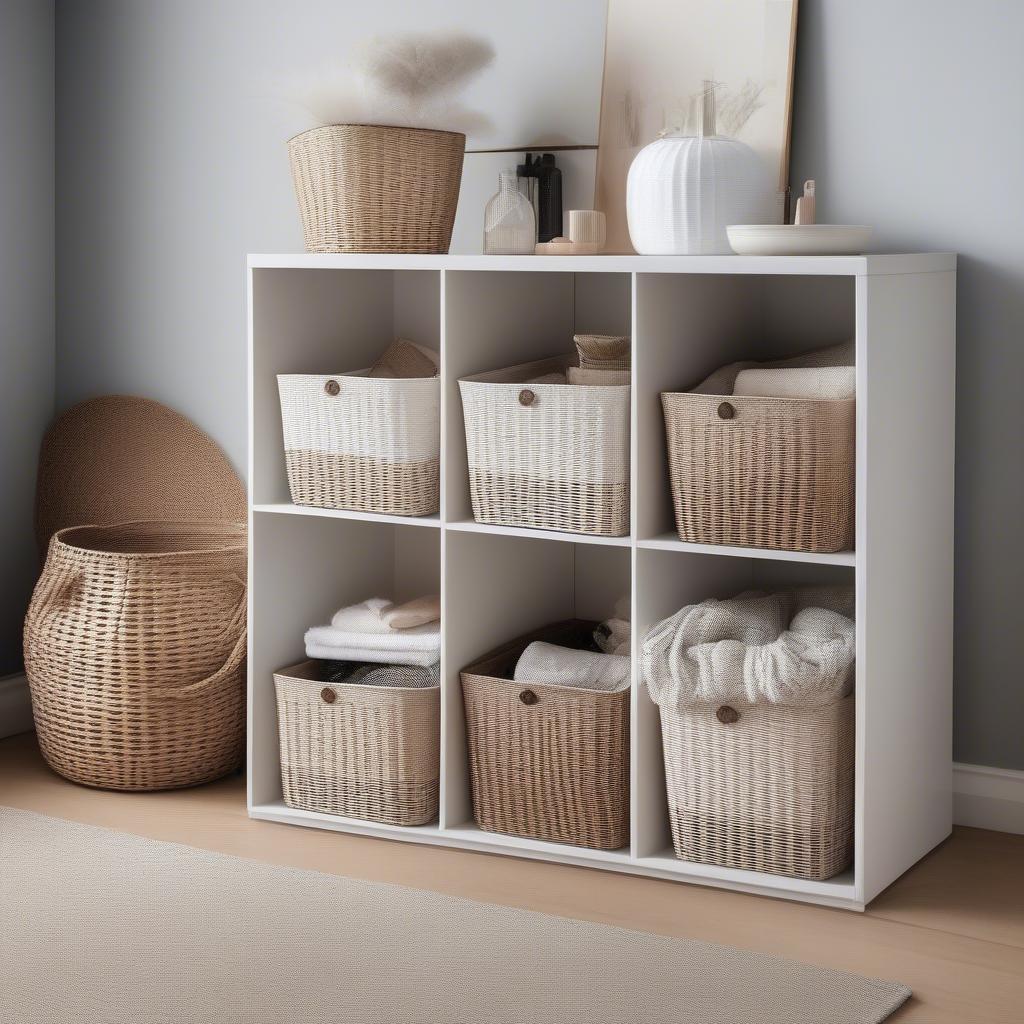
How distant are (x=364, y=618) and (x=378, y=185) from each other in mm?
743

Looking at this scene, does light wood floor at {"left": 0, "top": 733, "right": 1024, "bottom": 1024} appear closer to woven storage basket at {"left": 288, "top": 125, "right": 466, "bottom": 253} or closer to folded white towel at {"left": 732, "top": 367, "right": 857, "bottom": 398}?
folded white towel at {"left": 732, "top": 367, "right": 857, "bottom": 398}

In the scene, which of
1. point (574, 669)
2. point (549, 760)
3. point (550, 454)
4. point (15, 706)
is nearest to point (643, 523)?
point (550, 454)

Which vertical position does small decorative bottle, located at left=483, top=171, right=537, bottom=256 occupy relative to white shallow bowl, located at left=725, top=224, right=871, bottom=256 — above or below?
above

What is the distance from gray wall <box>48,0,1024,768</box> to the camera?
2381 millimetres

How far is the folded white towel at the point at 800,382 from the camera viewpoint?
2142 mm

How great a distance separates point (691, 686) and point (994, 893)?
564mm

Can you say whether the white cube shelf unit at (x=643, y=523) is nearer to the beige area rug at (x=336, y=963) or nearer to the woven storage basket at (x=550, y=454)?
the woven storage basket at (x=550, y=454)

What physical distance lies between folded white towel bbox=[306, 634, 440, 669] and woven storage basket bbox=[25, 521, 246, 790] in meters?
0.21

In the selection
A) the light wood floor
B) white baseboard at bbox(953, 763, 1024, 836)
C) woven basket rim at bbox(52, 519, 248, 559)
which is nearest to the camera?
the light wood floor

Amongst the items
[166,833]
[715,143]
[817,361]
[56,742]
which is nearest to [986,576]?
[817,361]

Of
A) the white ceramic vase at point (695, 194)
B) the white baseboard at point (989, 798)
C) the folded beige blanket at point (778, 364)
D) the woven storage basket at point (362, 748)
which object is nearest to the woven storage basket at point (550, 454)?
the folded beige blanket at point (778, 364)

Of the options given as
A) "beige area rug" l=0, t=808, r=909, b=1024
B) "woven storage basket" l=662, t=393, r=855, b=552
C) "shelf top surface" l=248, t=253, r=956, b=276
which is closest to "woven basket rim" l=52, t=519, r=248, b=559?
"shelf top surface" l=248, t=253, r=956, b=276

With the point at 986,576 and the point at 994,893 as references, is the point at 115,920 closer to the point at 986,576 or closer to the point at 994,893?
the point at 994,893

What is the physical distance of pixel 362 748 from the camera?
2494 mm
